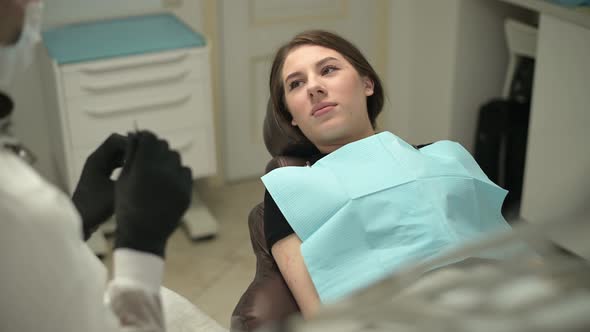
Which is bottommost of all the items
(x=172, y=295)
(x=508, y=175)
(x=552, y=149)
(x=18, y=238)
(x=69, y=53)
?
(x=508, y=175)

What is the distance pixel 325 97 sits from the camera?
73.0 inches

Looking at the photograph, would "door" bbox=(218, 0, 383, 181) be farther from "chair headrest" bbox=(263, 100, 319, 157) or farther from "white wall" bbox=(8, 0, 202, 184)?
"chair headrest" bbox=(263, 100, 319, 157)

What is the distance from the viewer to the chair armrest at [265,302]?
1.60 m

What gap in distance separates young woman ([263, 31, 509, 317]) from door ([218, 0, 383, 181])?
150cm

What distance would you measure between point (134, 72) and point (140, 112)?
0.16 m

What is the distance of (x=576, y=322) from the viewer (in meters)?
0.56

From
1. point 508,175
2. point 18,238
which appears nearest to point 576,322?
point 18,238

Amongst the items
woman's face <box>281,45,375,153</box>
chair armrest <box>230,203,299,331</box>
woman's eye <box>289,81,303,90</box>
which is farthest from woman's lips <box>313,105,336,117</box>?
chair armrest <box>230,203,299,331</box>

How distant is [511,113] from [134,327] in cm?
246

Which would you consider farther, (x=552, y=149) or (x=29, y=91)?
(x=29, y=91)

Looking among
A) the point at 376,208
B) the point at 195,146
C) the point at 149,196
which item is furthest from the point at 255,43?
the point at 149,196

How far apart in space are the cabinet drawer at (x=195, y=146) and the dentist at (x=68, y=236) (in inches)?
72.7

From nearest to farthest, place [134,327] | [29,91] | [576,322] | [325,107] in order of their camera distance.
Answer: [576,322]
[134,327]
[325,107]
[29,91]

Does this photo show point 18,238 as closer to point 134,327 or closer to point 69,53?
point 134,327
